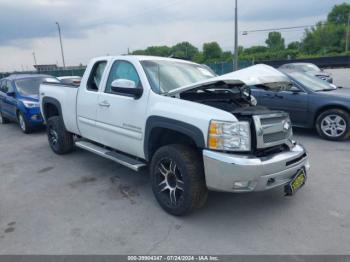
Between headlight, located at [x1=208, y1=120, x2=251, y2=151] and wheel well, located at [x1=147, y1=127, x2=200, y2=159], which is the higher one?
headlight, located at [x1=208, y1=120, x2=251, y2=151]

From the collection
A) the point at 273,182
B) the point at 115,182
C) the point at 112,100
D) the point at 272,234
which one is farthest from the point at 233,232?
the point at 112,100

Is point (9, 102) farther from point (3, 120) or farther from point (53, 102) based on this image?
point (53, 102)

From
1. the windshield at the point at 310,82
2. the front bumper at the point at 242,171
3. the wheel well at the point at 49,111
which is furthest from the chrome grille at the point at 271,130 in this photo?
the wheel well at the point at 49,111

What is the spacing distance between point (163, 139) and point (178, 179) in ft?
2.07

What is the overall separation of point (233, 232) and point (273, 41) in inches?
4044

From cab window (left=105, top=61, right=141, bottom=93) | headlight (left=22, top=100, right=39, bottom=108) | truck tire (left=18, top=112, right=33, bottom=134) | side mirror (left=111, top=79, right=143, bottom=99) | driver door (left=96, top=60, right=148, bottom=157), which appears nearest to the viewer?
side mirror (left=111, top=79, right=143, bottom=99)

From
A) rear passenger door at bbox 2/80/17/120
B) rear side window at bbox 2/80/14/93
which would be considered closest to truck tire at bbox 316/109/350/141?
rear passenger door at bbox 2/80/17/120

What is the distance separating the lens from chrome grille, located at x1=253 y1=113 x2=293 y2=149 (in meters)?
3.08

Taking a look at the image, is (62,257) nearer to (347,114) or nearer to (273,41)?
(347,114)

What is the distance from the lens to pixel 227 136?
2.93 metres

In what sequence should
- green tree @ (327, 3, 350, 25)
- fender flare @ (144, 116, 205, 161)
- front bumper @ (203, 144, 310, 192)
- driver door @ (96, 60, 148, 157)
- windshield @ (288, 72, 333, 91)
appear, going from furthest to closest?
green tree @ (327, 3, 350, 25) < windshield @ (288, 72, 333, 91) < driver door @ (96, 60, 148, 157) < fender flare @ (144, 116, 205, 161) < front bumper @ (203, 144, 310, 192)

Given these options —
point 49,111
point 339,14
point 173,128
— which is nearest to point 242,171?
point 173,128

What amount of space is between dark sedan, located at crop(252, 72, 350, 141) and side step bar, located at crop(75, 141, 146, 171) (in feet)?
12.1

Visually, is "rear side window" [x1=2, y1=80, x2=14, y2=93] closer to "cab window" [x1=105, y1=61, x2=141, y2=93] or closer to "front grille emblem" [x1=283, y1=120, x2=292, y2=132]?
"cab window" [x1=105, y1=61, x2=141, y2=93]
